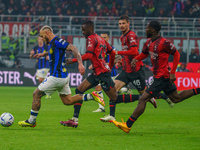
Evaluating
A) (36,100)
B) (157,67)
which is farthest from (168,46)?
(36,100)

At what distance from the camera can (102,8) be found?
103 ft

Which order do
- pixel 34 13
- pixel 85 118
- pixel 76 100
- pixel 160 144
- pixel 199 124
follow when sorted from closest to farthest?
pixel 160 144
pixel 76 100
pixel 199 124
pixel 85 118
pixel 34 13

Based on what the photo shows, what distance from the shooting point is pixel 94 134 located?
7500 mm

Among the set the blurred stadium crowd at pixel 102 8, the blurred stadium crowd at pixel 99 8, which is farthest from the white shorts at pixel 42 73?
the blurred stadium crowd at pixel 102 8

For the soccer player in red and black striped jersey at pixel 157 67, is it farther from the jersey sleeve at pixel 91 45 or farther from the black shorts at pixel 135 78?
the black shorts at pixel 135 78

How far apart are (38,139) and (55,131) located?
97 centimetres

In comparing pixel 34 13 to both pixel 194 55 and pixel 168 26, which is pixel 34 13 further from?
pixel 194 55

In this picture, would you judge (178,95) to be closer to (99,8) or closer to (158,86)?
(158,86)

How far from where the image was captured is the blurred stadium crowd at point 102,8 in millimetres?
29453

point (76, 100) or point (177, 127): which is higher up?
point (76, 100)

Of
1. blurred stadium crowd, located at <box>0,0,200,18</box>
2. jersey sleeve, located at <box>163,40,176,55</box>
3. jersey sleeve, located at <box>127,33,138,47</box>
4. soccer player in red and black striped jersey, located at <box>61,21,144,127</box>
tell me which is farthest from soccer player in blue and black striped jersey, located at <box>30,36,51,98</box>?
blurred stadium crowd, located at <box>0,0,200,18</box>

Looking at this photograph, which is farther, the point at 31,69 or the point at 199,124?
the point at 31,69

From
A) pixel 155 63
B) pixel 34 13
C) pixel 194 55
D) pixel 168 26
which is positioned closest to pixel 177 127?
pixel 155 63

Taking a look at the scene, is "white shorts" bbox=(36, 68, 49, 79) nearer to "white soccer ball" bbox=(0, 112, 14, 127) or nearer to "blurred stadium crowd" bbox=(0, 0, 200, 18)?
"white soccer ball" bbox=(0, 112, 14, 127)
